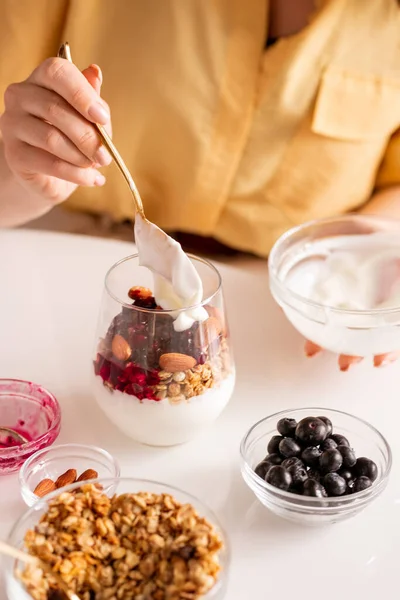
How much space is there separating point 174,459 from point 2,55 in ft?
2.53

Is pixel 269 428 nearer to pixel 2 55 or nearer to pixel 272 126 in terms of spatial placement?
pixel 272 126

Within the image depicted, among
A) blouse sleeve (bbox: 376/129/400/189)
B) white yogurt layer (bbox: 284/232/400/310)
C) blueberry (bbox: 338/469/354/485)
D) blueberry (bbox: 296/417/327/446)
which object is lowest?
blouse sleeve (bbox: 376/129/400/189)

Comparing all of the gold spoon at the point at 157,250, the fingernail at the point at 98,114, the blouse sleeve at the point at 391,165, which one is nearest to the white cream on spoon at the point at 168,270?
the gold spoon at the point at 157,250

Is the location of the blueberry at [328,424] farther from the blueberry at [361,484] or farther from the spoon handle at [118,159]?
the spoon handle at [118,159]

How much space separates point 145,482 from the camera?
65 centimetres

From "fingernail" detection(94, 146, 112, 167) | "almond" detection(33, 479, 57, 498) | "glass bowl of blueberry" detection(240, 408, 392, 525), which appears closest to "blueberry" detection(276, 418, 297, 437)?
"glass bowl of blueberry" detection(240, 408, 392, 525)

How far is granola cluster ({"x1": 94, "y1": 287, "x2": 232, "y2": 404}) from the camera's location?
732 millimetres

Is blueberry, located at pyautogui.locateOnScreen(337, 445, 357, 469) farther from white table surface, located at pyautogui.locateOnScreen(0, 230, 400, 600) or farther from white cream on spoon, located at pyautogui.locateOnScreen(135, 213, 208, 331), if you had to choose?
white cream on spoon, located at pyautogui.locateOnScreen(135, 213, 208, 331)

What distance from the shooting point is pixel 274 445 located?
740mm

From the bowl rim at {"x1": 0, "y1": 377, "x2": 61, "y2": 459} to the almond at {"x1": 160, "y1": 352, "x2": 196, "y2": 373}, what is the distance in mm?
137

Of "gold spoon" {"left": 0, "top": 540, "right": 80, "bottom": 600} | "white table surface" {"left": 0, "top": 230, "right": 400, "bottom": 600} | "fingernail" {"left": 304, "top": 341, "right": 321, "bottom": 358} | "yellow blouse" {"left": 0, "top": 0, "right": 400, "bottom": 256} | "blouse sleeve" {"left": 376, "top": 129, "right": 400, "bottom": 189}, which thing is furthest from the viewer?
"blouse sleeve" {"left": 376, "top": 129, "right": 400, "bottom": 189}

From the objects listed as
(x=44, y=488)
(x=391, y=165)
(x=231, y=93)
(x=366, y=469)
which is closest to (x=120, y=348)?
(x=44, y=488)

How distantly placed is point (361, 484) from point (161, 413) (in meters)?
0.19

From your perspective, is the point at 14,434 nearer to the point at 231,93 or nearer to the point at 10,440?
the point at 10,440
